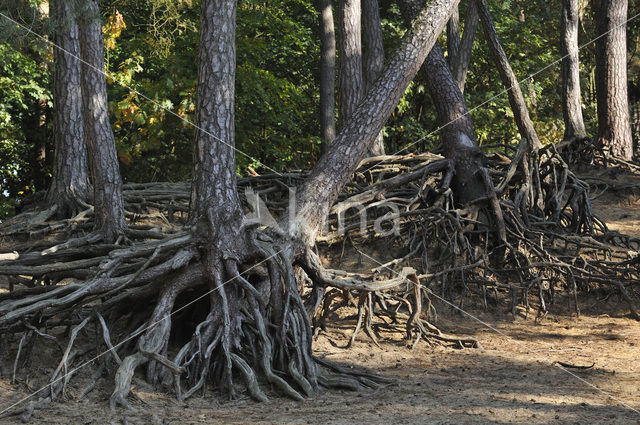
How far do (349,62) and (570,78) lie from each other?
3.85 m

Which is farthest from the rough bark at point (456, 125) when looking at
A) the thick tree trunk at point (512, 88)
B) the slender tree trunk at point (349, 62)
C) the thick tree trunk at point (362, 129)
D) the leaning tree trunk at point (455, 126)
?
the slender tree trunk at point (349, 62)

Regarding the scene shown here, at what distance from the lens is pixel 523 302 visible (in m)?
8.58

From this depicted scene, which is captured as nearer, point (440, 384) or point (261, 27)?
point (440, 384)

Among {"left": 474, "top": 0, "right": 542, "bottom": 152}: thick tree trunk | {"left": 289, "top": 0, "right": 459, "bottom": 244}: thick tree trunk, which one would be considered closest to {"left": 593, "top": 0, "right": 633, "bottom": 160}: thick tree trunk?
{"left": 474, "top": 0, "right": 542, "bottom": 152}: thick tree trunk

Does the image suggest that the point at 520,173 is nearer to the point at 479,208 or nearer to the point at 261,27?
the point at 479,208

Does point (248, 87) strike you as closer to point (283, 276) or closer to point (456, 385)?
point (283, 276)

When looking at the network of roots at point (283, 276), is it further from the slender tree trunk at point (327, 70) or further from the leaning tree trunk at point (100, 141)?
the slender tree trunk at point (327, 70)

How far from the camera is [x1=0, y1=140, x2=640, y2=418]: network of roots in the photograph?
547 centimetres

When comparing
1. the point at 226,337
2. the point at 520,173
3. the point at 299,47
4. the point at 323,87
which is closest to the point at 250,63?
the point at 323,87

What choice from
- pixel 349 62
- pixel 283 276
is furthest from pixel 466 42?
pixel 283 276

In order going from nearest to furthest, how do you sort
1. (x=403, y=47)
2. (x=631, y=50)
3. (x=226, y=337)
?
1. (x=226, y=337)
2. (x=403, y=47)
3. (x=631, y=50)

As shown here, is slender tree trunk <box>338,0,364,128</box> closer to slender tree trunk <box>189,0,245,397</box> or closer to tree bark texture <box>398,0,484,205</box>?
tree bark texture <box>398,0,484,205</box>

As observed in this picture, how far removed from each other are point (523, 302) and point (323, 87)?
7043 millimetres

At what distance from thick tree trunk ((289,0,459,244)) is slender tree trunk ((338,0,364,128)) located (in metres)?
4.87
